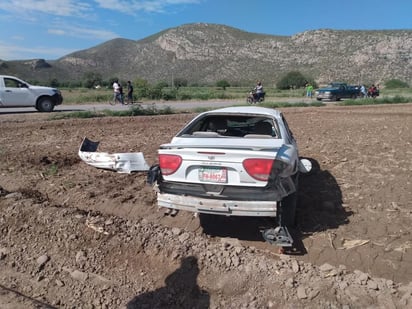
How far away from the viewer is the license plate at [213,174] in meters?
4.48

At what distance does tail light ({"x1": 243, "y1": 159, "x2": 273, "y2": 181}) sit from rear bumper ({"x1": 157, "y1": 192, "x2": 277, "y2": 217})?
0.89 feet

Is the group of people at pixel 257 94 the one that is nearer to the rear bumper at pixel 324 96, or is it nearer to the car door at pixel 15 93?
the rear bumper at pixel 324 96

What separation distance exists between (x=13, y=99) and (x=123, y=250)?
57.3ft

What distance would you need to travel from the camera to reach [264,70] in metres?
92.9

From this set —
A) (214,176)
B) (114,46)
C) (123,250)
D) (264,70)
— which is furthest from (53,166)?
(114,46)

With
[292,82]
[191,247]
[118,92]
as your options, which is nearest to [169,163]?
[191,247]

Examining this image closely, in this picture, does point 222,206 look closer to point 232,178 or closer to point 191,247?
point 232,178

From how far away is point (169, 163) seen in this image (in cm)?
473

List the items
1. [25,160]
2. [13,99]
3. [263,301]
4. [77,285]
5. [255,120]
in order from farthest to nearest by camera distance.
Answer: [13,99] < [25,160] < [255,120] < [77,285] < [263,301]

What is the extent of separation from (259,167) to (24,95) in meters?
18.3

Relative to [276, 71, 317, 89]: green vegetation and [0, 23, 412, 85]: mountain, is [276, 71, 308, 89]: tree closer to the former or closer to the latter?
[276, 71, 317, 89]: green vegetation

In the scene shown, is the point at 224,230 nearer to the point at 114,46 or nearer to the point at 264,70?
the point at 264,70

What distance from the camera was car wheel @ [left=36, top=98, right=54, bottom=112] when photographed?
67.1 feet

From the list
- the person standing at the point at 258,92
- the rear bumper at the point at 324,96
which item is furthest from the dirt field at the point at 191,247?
the rear bumper at the point at 324,96
